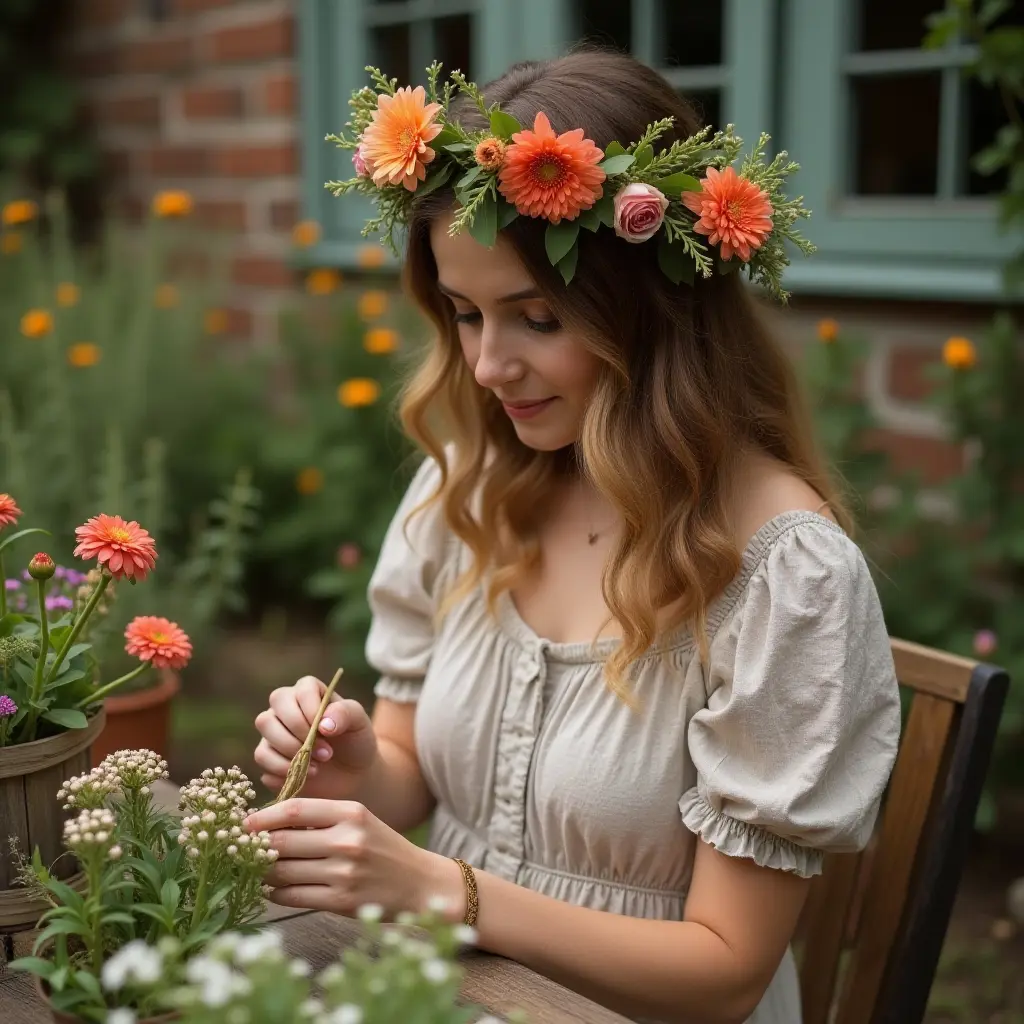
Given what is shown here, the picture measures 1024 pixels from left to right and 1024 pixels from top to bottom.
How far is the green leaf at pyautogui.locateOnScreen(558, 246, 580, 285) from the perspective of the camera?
1.34m

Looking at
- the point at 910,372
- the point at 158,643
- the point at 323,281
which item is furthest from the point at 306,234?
the point at 158,643

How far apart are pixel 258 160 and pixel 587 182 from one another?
291 centimetres

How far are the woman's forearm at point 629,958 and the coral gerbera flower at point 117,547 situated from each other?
18.1 inches

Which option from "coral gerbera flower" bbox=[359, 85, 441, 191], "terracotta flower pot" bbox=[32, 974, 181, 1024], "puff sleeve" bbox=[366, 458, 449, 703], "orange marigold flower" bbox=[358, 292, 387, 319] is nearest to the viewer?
"terracotta flower pot" bbox=[32, 974, 181, 1024]

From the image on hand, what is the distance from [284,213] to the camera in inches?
156

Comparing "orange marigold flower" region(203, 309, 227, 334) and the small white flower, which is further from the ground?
"orange marigold flower" region(203, 309, 227, 334)

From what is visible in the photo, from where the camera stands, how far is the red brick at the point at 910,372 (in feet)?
8.64

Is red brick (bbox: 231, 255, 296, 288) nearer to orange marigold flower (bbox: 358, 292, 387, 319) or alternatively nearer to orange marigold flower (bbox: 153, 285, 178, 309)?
orange marigold flower (bbox: 153, 285, 178, 309)

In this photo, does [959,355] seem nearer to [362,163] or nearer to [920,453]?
[920,453]

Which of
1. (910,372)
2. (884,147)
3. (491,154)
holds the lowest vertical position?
(910,372)

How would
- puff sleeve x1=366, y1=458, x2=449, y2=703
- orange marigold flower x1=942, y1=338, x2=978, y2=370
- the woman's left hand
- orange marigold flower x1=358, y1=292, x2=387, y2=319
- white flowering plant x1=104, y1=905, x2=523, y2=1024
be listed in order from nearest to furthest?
white flowering plant x1=104, y1=905, x2=523, y2=1024 < the woman's left hand < puff sleeve x1=366, y1=458, x2=449, y2=703 < orange marigold flower x1=942, y1=338, x2=978, y2=370 < orange marigold flower x1=358, y1=292, x2=387, y2=319

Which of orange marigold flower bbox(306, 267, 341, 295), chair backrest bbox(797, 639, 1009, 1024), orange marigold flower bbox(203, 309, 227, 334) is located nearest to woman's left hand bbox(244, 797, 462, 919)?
chair backrest bbox(797, 639, 1009, 1024)

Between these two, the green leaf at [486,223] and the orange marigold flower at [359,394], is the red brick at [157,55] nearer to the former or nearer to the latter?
the orange marigold flower at [359,394]

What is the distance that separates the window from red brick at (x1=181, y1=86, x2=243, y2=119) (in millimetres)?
1875
